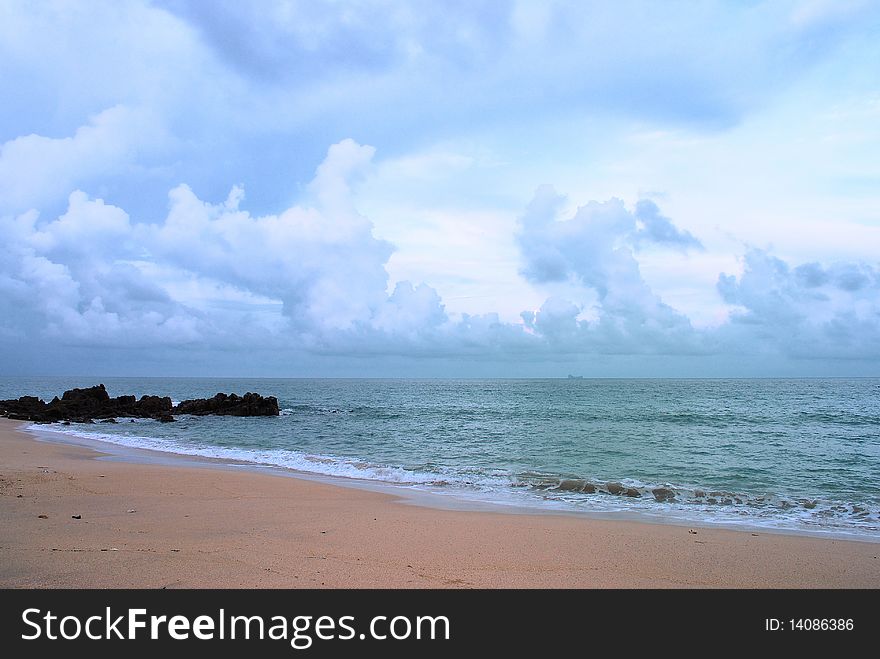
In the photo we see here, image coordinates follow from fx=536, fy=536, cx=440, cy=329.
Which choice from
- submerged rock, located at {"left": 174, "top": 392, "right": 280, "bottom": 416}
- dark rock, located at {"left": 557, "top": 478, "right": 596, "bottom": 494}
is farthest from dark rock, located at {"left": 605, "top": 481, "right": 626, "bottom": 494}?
submerged rock, located at {"left": 174, "top": 392, "right": 280, "bottom": 416}

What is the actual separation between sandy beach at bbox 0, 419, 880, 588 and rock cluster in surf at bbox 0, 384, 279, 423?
3517 cm

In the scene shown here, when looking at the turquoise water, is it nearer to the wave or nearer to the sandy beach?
the wave

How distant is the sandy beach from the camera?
585 centimetres

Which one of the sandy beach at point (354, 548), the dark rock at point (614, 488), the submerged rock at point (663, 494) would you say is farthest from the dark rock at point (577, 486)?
the sandy beach at point (354, 548)

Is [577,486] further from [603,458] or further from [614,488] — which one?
[603,458]

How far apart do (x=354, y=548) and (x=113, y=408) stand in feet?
152

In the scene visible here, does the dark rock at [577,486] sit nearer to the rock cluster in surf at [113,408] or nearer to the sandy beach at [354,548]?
the sandy beach at [354,548]

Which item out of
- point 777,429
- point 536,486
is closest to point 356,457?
point 536,486

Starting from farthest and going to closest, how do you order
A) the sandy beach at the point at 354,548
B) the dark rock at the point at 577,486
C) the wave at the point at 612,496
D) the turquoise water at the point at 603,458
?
the dark rock at the point at 577,486 → the turquoise water at the point at 603,458 → the wave at the point at 612,496 → the sandy beach at the point at 354,548

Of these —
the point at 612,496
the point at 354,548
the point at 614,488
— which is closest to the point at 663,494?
the point at 614,488

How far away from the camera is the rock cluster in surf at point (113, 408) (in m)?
41.3

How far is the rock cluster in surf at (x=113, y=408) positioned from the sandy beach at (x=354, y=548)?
35168 millimetres

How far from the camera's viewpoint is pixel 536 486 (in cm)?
1536
